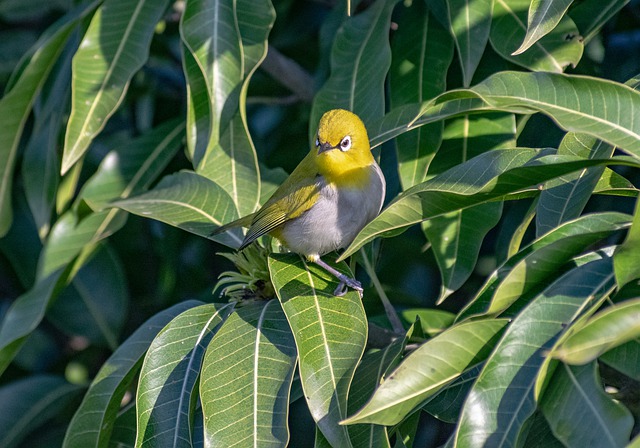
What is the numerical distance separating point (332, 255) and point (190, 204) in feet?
1.62

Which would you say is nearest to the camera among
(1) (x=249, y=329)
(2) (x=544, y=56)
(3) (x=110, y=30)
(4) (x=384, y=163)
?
(1) (x=249, y=329)

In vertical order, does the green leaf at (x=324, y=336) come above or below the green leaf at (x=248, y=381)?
above

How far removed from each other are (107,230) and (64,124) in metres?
0.78

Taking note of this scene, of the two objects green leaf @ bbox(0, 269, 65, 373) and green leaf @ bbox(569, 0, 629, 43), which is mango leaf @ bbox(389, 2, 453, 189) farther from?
green leaf @ bbox(0, 269, 65, 373)

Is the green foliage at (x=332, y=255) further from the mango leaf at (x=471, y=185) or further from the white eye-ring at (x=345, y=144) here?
the white eye-ring at (x=345, y=144)

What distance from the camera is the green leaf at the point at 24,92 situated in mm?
3170

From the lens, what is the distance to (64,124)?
3736mm

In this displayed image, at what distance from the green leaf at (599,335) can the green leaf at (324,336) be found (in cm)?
63

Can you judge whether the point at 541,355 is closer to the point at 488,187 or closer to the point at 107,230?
the point at 488,187

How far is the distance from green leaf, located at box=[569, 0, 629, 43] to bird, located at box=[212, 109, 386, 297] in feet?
2.57

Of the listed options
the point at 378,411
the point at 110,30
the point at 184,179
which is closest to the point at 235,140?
the point at 184,179

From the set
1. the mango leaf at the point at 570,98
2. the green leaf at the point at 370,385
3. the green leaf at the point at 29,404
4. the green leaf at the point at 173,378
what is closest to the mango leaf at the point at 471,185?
the mango leaf at the point at 570,98

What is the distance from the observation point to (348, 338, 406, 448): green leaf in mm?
1890

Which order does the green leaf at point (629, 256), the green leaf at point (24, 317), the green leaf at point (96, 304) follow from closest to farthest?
the green leaf at point (629, 256), the green leaf at point (24, 317), the green leaf at point (96, 304)
